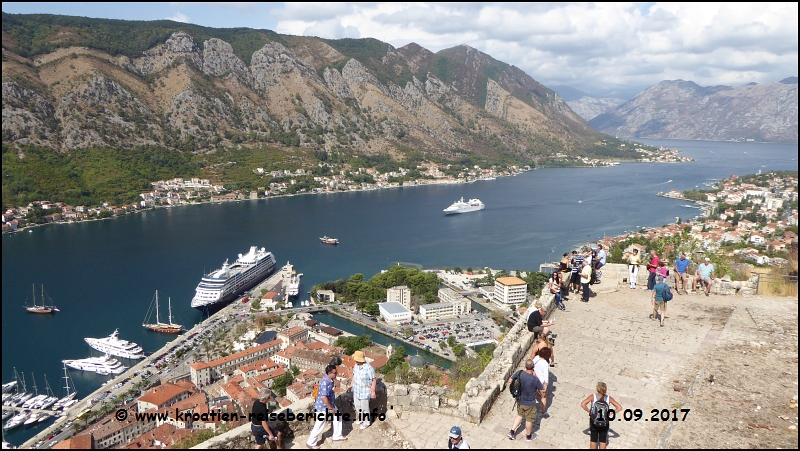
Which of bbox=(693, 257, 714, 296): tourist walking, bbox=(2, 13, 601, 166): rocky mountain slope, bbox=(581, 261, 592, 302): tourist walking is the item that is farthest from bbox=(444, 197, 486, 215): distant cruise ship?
bbox=(581, 261, 592, 302): tourist walking

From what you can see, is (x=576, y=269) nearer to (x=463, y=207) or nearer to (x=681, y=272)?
(x=681, y=272)

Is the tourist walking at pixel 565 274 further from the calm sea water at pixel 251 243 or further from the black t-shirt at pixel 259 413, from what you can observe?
the calm sea water at pixel 251 243

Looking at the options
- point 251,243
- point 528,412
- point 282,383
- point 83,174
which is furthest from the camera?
point 83,174

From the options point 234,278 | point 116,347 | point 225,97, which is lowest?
point 116,347

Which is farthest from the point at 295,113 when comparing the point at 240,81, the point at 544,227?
the point at 544,227

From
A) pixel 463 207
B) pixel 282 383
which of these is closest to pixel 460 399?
pixel 282 383

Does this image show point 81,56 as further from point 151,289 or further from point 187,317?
point 187,317

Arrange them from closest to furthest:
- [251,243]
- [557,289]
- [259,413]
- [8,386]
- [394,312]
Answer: [259,413]
[557,289]
[8,386]
[394,312]
[251,243]

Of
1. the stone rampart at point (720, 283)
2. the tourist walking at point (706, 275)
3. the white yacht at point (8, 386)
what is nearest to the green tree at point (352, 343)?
the white yacht at point (8, 386)
